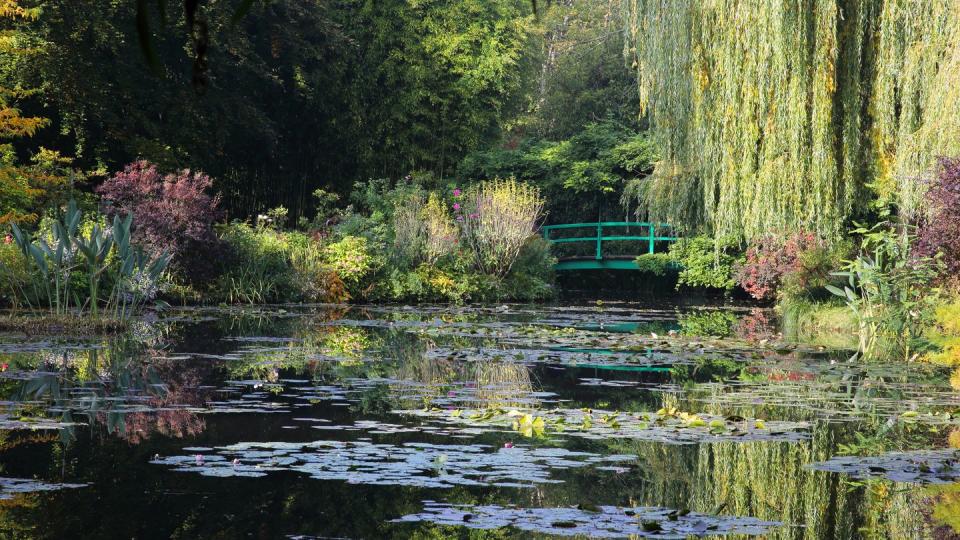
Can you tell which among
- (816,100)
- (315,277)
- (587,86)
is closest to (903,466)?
(816,100)

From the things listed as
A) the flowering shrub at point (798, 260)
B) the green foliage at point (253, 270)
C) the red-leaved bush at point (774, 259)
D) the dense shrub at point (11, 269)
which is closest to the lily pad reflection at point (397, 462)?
the red-leaved bush at point (774, 259)

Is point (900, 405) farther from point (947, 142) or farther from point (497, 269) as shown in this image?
point (497, 269)

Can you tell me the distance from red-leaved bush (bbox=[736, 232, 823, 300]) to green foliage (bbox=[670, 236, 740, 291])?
516 cm

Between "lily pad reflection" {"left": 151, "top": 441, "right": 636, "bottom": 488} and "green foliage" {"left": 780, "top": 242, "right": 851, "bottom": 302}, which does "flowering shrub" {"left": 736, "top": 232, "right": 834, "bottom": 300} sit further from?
"lily pad reflection" {"left": 151, "top": 441, "right": 636, "bottom": 488}

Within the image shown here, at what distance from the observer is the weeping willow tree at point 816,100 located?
10.5 meters

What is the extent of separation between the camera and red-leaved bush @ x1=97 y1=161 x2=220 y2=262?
56.6 ft

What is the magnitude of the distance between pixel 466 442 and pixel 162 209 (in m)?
12.4

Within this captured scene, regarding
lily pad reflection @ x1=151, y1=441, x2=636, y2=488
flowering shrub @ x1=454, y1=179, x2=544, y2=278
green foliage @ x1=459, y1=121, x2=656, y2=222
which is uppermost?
green foliage @ x1=459, y1=121, x2=656, y2=222

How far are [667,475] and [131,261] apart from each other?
842 centimetres

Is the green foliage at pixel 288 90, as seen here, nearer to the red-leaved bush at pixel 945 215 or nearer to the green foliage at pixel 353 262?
the green foliage at pixel 353 262

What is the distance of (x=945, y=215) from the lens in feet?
33.7

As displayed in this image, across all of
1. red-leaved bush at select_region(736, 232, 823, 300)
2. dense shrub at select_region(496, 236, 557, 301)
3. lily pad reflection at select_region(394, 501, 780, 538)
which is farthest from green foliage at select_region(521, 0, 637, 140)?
lily pad reflection at select_region(394, 501, 780, 538)

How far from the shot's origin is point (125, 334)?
1222 cm

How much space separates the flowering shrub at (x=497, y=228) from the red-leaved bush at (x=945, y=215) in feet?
40.2
